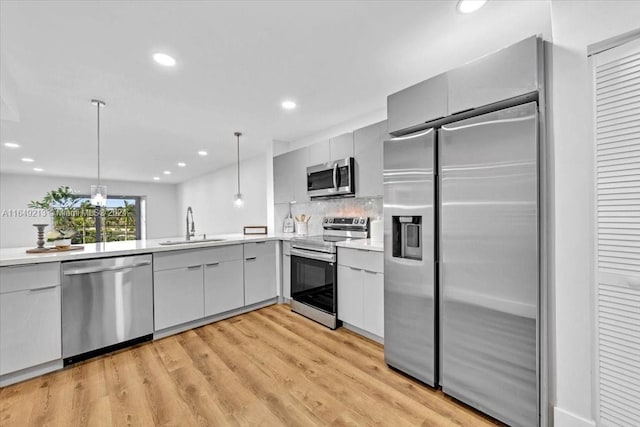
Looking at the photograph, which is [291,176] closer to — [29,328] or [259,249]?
[259,249]

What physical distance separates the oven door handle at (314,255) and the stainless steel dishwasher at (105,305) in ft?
5.20

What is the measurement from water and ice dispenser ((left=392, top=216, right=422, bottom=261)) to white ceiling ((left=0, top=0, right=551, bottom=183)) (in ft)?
4.21

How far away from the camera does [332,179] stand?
3.36 meters

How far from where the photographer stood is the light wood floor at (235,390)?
66.0 inches

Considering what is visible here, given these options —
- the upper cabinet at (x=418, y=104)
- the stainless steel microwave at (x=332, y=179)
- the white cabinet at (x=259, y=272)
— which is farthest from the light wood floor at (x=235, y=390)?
the upper cabinet at (x=418, y=104)

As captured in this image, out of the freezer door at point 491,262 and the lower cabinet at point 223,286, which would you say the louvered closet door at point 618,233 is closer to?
the freezer door at point 491,262

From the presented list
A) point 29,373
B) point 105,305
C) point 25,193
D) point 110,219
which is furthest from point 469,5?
point 110,219

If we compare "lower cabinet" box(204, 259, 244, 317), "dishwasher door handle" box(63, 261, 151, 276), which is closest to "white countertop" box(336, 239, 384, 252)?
"lower cabinet" box(204, 259, 244, 317)

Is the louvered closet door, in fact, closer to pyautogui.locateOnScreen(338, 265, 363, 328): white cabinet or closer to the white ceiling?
the white ceiling

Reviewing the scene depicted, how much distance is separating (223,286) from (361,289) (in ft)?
5.51

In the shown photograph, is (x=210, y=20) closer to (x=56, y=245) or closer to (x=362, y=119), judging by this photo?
(x=362, y=119)

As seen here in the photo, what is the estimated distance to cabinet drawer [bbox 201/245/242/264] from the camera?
10.3 ft

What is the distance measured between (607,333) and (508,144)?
1040 mm

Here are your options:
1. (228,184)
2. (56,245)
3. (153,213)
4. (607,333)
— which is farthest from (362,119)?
(153,213)
